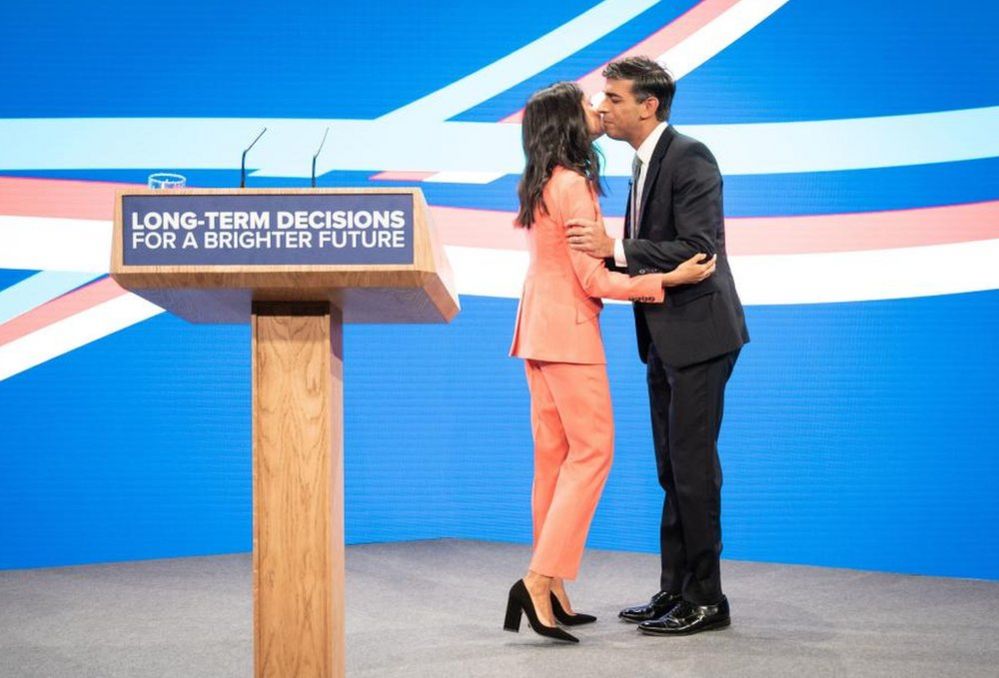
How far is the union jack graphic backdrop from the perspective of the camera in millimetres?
4117

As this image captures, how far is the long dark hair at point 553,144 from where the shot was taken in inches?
116

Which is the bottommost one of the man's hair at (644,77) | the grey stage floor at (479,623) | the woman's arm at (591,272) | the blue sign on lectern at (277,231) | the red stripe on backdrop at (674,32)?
the grey stage floor at (479,623)

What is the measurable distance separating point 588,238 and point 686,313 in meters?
0.37

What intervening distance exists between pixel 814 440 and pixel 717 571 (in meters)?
1.34

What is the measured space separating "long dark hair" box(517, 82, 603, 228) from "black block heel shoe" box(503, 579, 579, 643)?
94 cm

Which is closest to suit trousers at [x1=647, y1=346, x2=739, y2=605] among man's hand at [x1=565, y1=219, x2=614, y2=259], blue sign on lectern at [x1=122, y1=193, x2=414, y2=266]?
man's hand at [x1=565, y1=219, x2=614, y2=259]

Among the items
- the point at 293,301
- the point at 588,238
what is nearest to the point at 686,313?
the point at 588,238

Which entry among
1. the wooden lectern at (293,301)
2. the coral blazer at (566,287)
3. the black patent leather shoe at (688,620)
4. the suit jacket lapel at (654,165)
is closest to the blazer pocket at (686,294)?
the coral blazer at (566,287)

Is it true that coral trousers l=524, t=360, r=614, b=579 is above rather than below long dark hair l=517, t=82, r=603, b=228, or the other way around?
below

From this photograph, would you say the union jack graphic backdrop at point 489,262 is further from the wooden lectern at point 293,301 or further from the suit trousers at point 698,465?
the wooden lectern at point 293,301

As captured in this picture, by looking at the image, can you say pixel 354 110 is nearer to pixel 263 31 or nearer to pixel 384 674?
pixel 263 31

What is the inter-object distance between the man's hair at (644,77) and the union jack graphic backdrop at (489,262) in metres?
1.22

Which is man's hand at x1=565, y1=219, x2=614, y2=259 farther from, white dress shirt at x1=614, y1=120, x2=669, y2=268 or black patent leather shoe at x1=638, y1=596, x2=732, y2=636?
black patent leather shoe at x1=638, y1=596, x2=732, y2=636

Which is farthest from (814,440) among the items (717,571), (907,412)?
(717,571)
